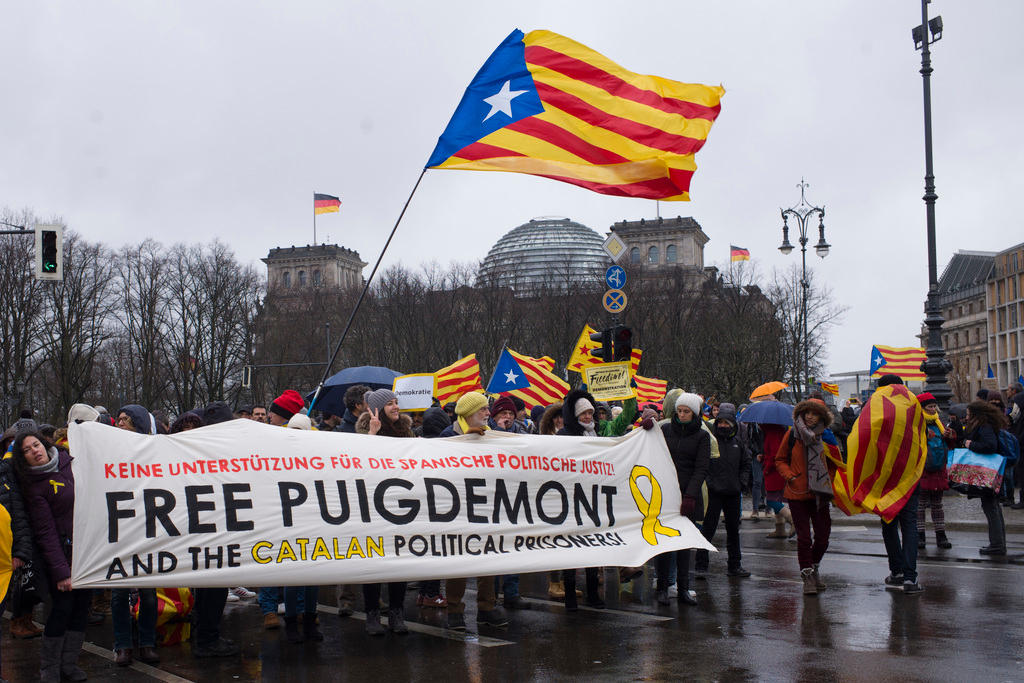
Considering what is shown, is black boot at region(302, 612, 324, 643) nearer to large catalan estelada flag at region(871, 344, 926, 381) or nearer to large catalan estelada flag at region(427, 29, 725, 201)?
large catalan estelada flag at region(427, 29, 725, 201)

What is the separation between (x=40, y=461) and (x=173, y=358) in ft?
174

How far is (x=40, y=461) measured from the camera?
7.10 m

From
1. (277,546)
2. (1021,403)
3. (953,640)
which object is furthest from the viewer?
(1021,403)

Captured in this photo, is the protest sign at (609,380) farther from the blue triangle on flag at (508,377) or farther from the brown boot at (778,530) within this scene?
the blue triangle on flag at (508,377)

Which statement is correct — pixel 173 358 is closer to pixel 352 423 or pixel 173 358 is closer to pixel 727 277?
pixel 727 277

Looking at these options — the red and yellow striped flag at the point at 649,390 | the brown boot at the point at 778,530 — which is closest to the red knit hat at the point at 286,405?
the brown boot at the point at 778,530

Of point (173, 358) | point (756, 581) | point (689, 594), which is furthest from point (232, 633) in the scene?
point (173, 358)

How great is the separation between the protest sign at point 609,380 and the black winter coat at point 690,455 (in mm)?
4348

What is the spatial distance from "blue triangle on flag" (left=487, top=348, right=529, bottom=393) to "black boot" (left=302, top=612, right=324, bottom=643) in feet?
45.7

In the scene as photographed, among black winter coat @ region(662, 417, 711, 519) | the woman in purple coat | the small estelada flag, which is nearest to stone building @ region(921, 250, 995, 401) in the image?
the small estelada flag

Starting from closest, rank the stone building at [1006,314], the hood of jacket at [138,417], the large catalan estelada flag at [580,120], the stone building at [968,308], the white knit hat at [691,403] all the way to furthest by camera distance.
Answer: the hood of jacket at [138,417], the white knit hat at [691,403], the large catalan estelada flag at [580,120], the stone building at [1006,314], the stone building at [968,308]

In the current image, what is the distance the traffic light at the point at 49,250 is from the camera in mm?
20484

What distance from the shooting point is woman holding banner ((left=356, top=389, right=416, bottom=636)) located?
28.6 feet

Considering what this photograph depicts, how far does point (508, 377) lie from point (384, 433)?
13684 mm
